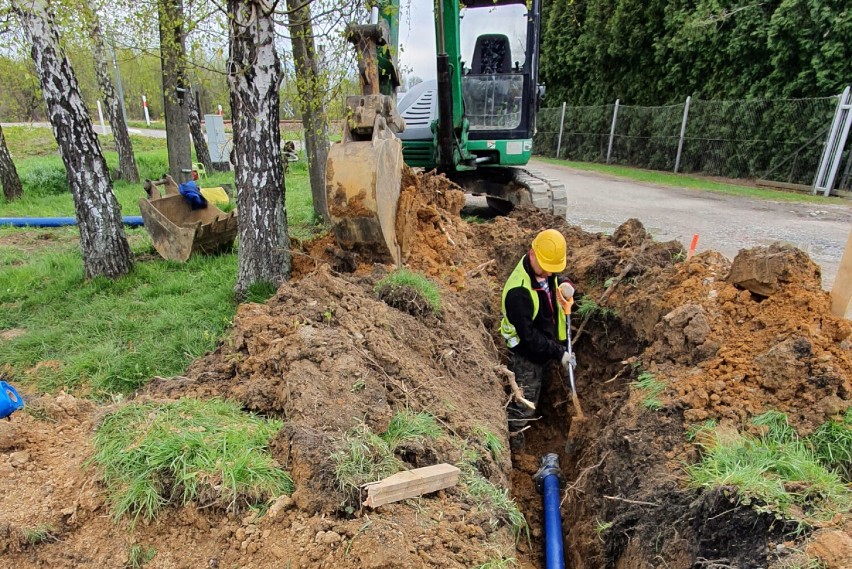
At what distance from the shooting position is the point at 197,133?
1422 centimetres

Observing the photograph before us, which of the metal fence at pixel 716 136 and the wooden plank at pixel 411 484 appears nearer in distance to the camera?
the wooden plank at pixel 411 484

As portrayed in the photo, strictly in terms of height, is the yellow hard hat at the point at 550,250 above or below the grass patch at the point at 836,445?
above

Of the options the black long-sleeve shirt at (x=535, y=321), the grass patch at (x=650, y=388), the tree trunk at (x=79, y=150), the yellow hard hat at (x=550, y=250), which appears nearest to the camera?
the grass patch at (x=650, y=388)

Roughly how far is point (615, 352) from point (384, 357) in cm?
245

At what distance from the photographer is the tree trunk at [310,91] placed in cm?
500

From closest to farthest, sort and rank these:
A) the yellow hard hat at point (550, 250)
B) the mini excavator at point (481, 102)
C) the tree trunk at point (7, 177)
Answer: the yellow hard hat at point (550, 250) < the mini excavator at point (481, 102) < the tree trunk at point (7, 177)

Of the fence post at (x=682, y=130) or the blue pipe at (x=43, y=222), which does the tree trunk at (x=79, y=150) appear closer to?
the blue pipe at (x=43, y=222)

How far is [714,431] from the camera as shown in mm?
2725

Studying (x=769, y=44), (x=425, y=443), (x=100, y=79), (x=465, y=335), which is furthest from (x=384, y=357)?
(x=769, y=44)

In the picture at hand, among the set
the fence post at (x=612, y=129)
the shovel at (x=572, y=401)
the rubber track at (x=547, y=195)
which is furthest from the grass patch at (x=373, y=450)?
the fence post at (x=612, y=129)

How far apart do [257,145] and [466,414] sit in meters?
2.96

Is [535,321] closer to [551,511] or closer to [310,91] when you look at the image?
[551,511]

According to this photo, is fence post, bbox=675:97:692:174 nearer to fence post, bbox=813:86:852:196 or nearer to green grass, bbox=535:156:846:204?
green grass, bbox=535:156:846:204

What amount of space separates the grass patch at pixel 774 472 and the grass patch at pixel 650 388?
15.5 inches
